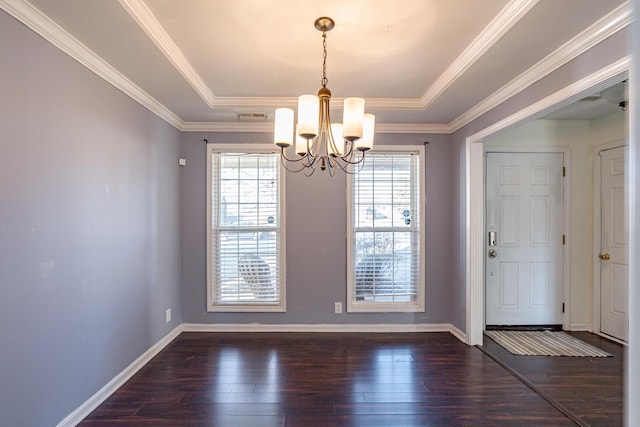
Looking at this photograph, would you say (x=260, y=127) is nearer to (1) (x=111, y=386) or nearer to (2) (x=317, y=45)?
(2) (x=317, y=45)

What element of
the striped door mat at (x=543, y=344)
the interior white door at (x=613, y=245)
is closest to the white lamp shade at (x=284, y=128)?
the striped door mat at (x=543, y=344)

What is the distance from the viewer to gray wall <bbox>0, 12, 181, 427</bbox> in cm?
179

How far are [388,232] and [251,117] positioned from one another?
2039 mm

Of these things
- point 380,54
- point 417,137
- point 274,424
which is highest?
point 380,54

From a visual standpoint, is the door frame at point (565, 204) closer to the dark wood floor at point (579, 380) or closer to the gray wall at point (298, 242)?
the dark wood floor at point (579, 380)

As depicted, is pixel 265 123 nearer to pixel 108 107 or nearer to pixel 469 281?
pixel 108 107

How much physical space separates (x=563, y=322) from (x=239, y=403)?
149 inches

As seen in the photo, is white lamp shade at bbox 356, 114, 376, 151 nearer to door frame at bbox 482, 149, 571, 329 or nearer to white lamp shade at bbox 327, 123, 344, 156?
white lamp shade at bbox 327, 123, 344, 156

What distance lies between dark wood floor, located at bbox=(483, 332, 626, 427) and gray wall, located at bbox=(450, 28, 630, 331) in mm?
608

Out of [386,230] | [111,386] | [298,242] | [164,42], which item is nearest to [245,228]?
[298,242]

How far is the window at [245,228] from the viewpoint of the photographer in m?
4.02

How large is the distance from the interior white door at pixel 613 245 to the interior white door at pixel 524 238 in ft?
1.36

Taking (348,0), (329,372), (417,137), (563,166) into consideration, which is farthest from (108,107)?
(563,166)

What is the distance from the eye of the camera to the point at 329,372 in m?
2.97
